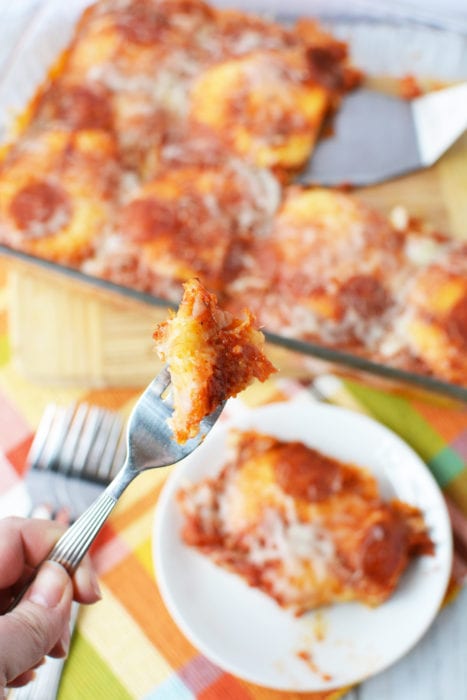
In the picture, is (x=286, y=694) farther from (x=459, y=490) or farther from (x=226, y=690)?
(x=459, y=490)

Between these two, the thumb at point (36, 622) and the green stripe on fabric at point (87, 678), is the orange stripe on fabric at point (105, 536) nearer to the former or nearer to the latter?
the green stripe on fabric at point (87, 678)

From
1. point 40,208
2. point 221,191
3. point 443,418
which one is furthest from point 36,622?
point 221,191

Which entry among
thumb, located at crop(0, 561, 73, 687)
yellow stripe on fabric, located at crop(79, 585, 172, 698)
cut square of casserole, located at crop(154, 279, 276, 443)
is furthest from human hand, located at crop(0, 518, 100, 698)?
cut square of casserole, located at crop(154, 279, 276, 443)

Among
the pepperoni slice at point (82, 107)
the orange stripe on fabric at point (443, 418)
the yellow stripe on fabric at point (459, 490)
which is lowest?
the yellow stripe on fabric at point (459, 490)

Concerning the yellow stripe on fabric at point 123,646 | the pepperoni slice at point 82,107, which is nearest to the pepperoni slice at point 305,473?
the yellow stripe on fabric at point 123,646

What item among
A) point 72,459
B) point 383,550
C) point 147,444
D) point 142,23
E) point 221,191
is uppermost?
point 142,23
